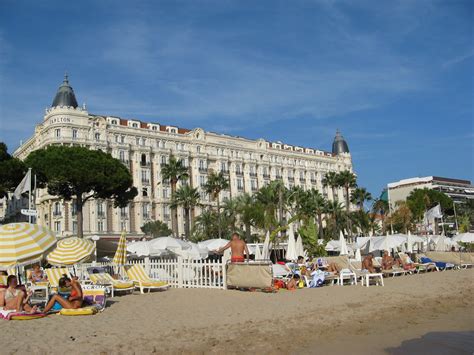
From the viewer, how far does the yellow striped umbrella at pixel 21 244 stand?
10.8 metres

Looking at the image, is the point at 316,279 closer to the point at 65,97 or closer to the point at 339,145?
the point at 65,97

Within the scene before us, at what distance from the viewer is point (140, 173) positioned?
7275 cm

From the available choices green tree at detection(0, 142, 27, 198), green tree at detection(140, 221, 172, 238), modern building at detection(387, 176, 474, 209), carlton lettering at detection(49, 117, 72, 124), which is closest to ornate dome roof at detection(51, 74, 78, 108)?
carlton lettering at detection(49, 117, 72, 124)

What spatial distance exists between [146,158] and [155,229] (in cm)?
1260

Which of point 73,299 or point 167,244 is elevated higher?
point 167,244

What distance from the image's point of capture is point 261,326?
30.0ft

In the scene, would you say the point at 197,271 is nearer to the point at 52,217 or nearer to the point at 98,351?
the point at 98,351

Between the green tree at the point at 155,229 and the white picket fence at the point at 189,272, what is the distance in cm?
4644

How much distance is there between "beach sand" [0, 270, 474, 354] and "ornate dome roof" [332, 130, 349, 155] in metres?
92.1

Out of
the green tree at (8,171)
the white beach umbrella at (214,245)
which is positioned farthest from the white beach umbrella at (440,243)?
the green tree at (8,171)

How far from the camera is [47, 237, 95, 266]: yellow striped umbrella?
50.0 ft

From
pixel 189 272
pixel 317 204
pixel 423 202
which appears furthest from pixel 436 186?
pixel 189 272

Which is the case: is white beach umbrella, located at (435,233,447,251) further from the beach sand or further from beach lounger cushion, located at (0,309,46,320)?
beach lounger cushion, located at (0,309,46,320)

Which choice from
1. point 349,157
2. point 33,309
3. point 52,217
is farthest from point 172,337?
point 349,157
